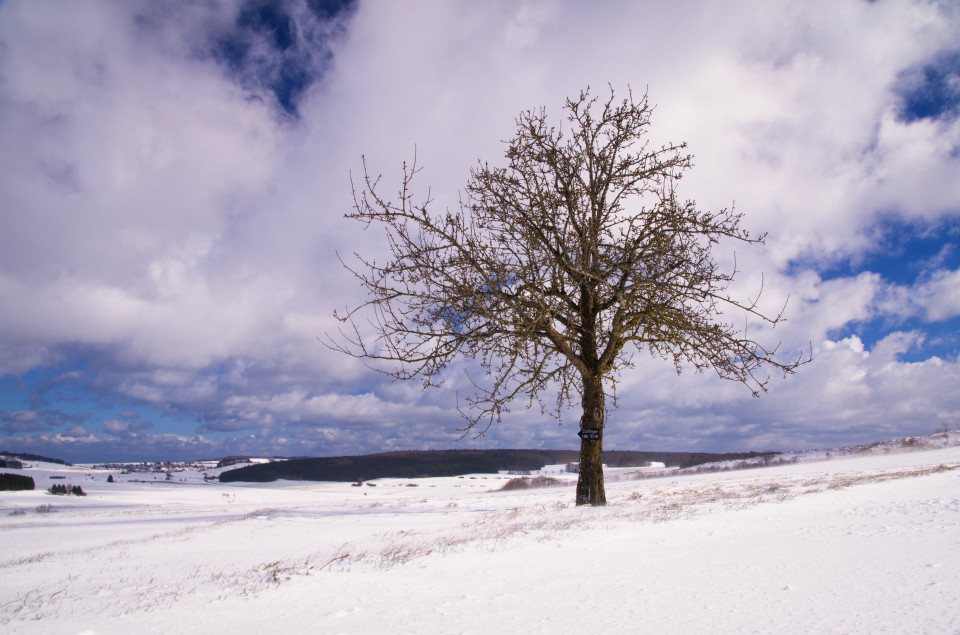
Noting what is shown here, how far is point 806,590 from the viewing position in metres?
2.42

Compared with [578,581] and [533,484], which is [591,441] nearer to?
[578,581]

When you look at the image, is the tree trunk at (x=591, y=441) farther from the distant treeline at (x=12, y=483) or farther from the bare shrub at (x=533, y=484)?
the distant treeline at (x=12, y=483)

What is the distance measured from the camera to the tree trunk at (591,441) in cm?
974

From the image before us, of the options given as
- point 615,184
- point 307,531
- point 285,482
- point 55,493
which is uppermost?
point 615,184

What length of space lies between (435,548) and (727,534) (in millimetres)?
2586

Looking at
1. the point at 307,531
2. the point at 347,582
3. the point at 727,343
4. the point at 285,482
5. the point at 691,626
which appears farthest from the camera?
the point at 285,482

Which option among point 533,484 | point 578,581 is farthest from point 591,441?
point 533,484

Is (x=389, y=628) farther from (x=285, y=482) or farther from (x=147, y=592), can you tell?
(x=285, y=482)

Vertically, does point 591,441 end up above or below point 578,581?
above

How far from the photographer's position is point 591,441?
9.81 meters

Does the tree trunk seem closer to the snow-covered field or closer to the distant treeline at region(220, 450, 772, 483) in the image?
the snow-covered field

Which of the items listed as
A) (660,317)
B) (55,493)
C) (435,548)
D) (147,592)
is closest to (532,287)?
(660,317)

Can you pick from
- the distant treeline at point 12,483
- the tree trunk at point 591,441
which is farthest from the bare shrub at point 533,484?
the distant treeline at point 12,483

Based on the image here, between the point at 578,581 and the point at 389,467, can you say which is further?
the point at 389,467
